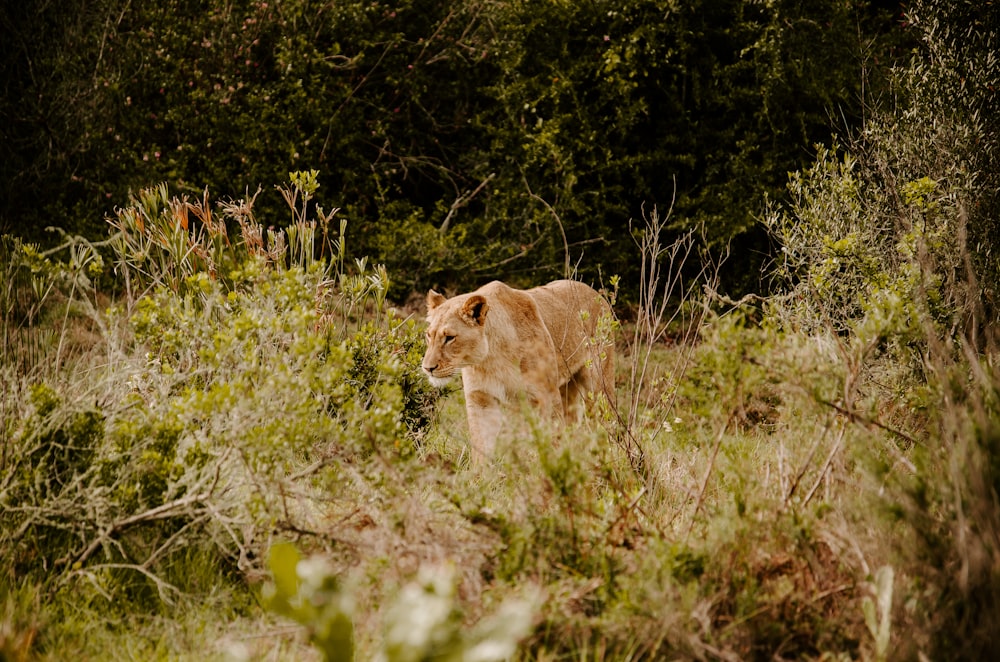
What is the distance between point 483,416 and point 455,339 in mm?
680

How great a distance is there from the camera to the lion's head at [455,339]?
5168 millimetres

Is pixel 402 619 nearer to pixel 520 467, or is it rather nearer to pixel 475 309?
pixel 520 467

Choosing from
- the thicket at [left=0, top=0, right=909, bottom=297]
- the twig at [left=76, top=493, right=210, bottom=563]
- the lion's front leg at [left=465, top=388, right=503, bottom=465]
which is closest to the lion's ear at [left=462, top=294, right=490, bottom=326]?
the lion's front leg at [left=465, top=388, right=503, bottom=465]

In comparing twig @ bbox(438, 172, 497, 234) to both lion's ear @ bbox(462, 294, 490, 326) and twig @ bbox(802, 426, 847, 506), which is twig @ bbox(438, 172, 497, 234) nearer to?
lion's ear @ bbox(462, 294, 490, 326)

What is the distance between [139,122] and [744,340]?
905cm

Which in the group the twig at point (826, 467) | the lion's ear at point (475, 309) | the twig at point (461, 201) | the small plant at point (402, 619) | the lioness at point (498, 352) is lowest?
the twig at point (461, 201)

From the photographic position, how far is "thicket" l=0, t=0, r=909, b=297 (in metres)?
9.87

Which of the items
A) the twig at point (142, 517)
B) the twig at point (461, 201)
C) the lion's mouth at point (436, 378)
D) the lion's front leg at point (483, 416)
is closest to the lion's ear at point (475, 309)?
the lion's mouth at point (436, 378)

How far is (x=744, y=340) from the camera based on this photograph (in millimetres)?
3287

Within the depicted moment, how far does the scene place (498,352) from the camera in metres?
5.57

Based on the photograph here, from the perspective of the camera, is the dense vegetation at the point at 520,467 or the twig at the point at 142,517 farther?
the twig at the point at 142,517

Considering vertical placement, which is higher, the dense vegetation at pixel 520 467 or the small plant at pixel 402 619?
the small plant at pixel 402 619

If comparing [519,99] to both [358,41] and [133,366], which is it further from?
[133,366]

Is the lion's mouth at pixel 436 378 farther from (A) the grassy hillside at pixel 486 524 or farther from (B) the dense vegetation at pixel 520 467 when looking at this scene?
(A) the grassy hillside at pixel 486 524
